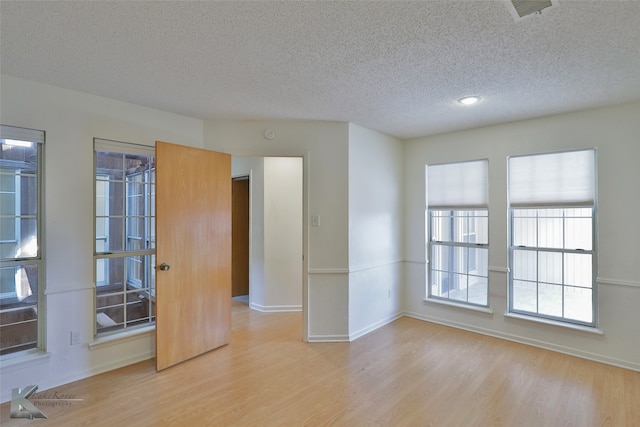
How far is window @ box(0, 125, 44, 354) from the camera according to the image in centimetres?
244

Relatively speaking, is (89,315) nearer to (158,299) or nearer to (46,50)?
(158,299)

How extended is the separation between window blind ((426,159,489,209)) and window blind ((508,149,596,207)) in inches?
11.7

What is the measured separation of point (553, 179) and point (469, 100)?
1.36m

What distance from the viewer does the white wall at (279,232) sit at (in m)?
4.68

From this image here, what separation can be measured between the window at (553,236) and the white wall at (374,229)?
4.43 feet

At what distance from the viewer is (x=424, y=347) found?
11.1ft

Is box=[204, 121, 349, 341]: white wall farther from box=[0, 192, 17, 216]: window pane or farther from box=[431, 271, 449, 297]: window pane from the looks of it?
box=[0, 192, 17, 216]: window pane

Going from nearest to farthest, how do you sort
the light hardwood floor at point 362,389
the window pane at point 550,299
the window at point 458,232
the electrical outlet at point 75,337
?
the light hardwood floor at point 362,389
the electrical outlet at point 75,337
the window pane at point 550,299
the window at point 458,232

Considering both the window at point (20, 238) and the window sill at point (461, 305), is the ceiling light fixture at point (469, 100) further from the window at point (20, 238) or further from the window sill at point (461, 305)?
the window at point (20, 238)

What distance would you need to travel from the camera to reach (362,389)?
2.56 m

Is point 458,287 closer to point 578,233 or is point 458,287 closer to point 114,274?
point 578,233

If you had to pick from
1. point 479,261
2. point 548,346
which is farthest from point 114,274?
point 548,346

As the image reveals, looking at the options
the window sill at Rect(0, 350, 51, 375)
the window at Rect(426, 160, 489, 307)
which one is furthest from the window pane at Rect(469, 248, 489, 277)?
the window sill at Rect(0, 350, 51, 375)

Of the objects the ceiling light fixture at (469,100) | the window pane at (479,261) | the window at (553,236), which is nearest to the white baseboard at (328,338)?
the window pane at (479,261)
